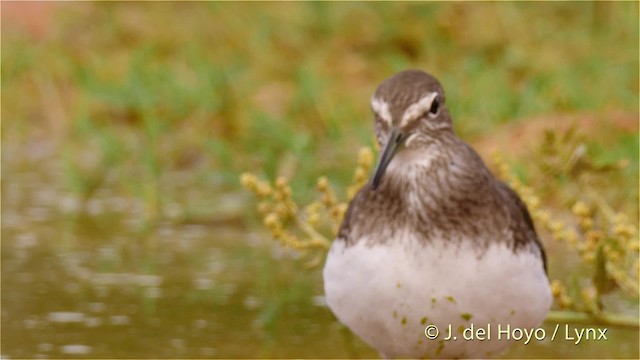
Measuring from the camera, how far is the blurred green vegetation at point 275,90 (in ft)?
27.7

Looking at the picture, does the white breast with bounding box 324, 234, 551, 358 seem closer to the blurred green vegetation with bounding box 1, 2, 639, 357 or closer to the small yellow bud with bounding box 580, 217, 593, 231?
the small yellow bud with bounding box 580, 217, 593, 231

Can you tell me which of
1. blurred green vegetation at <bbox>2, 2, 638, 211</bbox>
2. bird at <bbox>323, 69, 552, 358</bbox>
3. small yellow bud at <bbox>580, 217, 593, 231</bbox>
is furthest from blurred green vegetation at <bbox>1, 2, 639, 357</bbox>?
bird at <bbox>323, 69, 552, 358</bbox>

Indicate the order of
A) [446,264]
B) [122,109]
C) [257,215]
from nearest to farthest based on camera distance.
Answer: [446,264] → [257,215] → [122,109]

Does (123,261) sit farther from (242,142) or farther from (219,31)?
(219,31)

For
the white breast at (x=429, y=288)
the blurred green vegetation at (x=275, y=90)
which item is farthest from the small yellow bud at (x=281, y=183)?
the white breast at (x=429, y=288)

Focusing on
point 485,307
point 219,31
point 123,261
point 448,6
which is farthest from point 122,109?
point 485,307

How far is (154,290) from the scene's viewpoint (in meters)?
7.29

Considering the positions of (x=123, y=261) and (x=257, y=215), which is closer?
(x=123, y=261)

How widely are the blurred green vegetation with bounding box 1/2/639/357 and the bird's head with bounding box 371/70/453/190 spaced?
5.77 ft

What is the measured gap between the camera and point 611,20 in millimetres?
11211

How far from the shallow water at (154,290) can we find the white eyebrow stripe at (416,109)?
1418 mm

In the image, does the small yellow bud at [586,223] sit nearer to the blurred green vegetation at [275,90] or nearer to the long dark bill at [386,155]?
the blurred green vegetation at [275,90]

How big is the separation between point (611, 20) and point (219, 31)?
2705 mm

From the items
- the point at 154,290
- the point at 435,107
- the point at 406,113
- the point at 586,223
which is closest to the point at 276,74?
the point at 154,290
